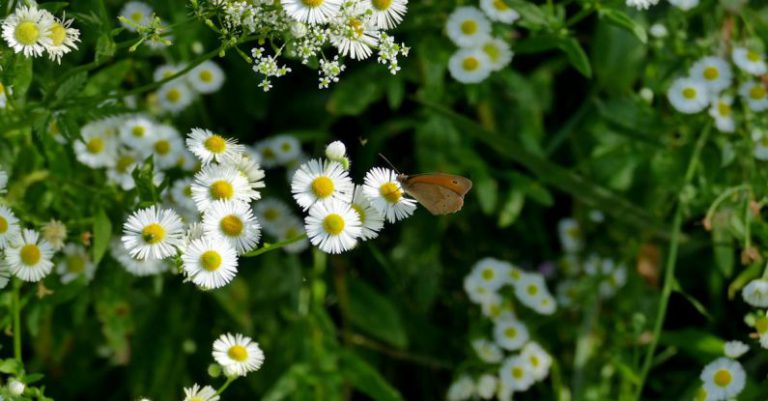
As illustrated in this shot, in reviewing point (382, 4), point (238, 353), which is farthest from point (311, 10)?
point (238, 353)

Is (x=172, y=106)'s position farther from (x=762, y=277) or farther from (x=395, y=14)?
(x=762, y=277)

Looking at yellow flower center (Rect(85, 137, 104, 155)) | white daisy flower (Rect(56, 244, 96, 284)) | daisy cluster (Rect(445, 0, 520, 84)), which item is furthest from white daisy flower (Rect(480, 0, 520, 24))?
white daisy flower (Rect(56, 244, 96, 284))

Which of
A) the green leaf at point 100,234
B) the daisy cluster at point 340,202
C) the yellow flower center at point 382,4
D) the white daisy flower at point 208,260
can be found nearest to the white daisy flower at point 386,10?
the yellow flower center at point 382,4

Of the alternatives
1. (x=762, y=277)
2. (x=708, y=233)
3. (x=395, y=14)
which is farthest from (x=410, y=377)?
(x=395, y=14)

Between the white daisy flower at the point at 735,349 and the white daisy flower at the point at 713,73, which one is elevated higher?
the white daisy flower at the point at 713,73

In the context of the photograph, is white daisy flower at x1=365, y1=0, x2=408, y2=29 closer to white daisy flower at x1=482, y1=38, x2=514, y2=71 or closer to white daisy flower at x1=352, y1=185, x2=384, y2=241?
white daisy flower at x1=352, y1=185, x2=384, y2=241

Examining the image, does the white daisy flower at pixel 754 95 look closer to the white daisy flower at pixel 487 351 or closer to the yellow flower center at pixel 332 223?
the white daisy flower at pixel 487 351
